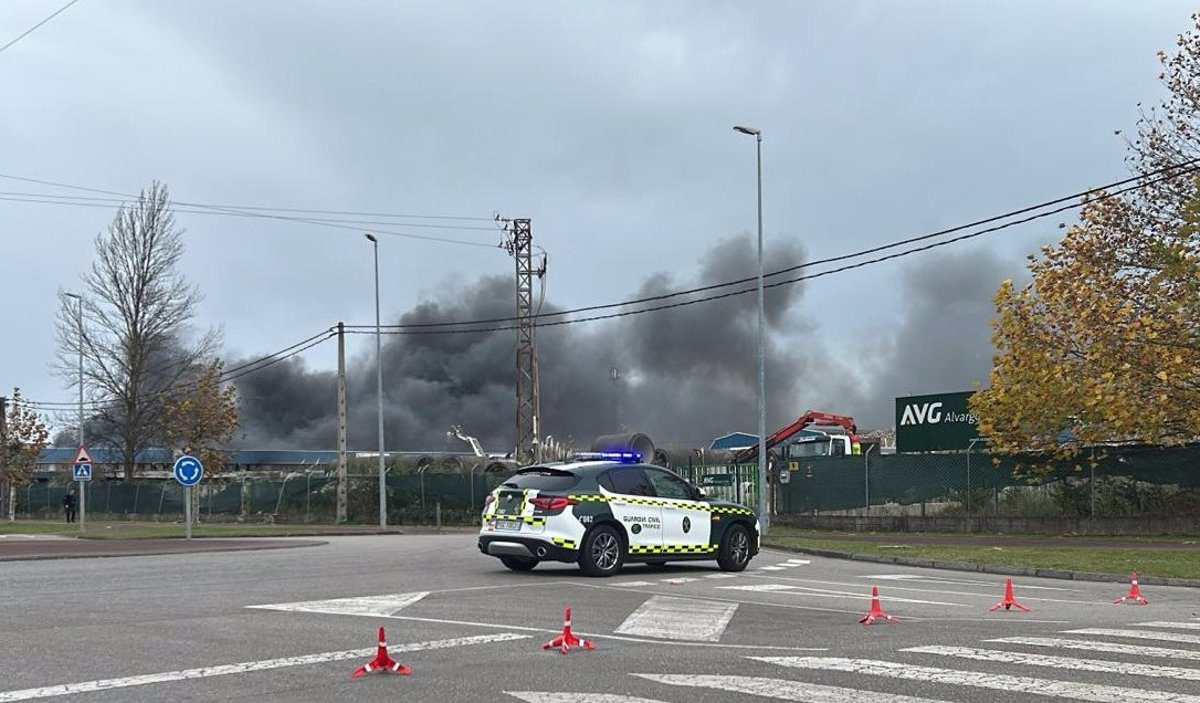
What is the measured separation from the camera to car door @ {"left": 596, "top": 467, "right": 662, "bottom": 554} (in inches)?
642

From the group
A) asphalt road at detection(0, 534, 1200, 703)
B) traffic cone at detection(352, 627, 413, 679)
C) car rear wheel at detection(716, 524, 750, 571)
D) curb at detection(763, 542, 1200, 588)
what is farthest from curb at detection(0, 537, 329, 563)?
traffic cone at detection(352, 627, 413, 679)

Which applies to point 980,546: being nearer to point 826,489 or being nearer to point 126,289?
point 826,489

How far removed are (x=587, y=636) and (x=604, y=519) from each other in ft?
20.6

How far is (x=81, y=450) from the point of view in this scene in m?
36.3

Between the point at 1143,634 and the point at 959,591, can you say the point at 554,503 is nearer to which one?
the point at 959,591

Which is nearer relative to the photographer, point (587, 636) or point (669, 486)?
point (587, 636)

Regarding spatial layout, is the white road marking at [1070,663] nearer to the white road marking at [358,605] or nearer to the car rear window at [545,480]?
the white road marking at [358,605]

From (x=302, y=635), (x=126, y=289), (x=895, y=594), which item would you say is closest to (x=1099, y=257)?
(x=895, y=594)

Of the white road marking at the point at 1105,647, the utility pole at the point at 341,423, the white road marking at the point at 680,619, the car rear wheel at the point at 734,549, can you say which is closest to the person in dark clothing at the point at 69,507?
the utility pole at the point at 341,423

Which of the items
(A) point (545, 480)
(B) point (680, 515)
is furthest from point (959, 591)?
(A) point (545, 480)

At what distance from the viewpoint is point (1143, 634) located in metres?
10.0

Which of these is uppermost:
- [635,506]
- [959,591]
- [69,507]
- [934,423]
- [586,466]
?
[934,423]

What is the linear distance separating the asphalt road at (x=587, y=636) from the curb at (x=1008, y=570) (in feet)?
2.38

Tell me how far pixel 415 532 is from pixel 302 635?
29.0m
